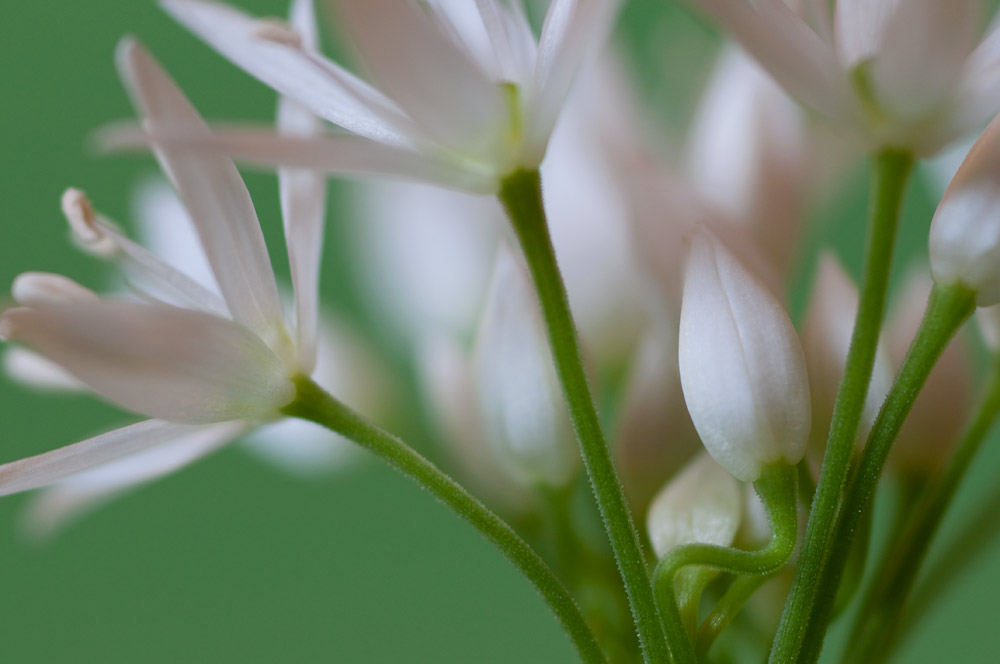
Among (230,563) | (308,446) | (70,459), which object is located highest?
(70,459)

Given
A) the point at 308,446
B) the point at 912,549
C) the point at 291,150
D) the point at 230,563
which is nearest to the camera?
the point at 291,150

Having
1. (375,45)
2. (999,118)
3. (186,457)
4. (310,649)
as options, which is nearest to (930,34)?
(999,118)

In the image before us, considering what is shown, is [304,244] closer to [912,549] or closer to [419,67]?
[419,67]

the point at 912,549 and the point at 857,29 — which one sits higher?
the point at 857,29

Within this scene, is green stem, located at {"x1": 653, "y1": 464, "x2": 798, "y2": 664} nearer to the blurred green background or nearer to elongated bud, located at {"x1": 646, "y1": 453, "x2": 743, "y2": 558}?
elongated bud, located at {"x1": 646, "y1": 453, "x2": 743, "y2": 558}

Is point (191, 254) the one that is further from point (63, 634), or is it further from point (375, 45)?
point (63, 634)

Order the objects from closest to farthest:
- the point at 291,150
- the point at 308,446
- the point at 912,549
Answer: the point at 291,150 < the point at 912,549 < the point at 308,446

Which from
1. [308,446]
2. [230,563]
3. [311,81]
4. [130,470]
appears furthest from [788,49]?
[230,563]

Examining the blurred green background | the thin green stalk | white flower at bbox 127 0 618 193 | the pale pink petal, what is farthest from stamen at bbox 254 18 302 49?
the blurred green background
